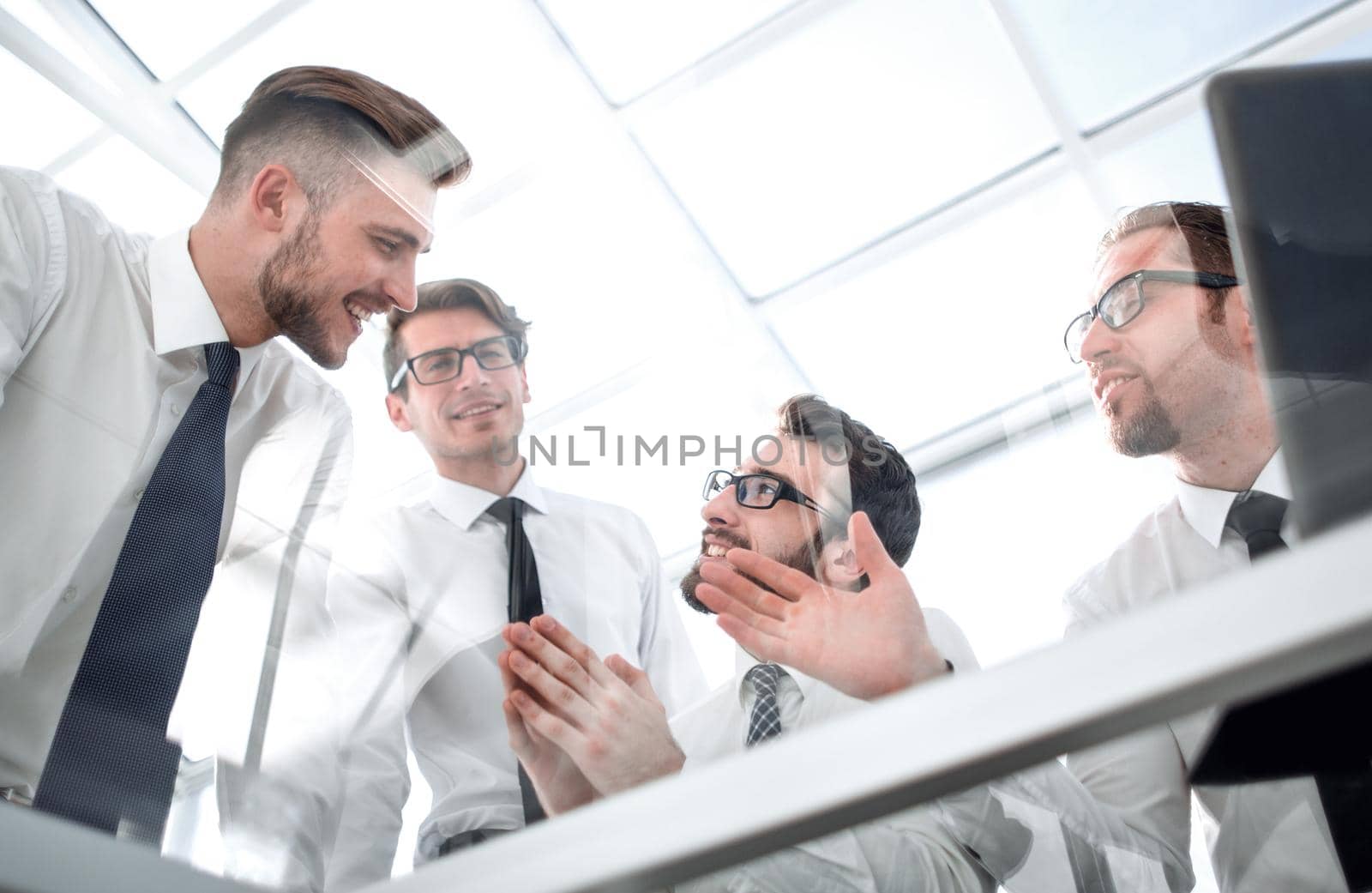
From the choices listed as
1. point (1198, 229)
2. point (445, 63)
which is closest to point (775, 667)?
point (1198, 229)

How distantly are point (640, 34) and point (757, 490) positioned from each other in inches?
27.2

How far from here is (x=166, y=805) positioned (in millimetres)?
1013

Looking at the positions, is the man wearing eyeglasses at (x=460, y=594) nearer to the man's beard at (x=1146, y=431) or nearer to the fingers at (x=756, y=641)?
the fingers at (x=756, y=641)

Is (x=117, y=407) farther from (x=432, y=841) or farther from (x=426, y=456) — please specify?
(x=432, y=841)

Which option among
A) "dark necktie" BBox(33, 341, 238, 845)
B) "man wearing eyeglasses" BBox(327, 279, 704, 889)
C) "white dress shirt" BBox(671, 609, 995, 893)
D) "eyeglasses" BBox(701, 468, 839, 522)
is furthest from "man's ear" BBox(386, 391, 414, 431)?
"white dress shirt" BBox(671, 609, 995, 893)

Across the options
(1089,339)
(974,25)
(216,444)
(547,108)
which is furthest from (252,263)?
(1089,339)

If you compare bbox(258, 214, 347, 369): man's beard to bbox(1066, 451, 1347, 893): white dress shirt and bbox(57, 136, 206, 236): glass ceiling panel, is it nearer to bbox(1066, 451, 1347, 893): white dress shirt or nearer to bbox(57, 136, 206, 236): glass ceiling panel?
bbox(57, 136, 206, 236): glass ceiling panel

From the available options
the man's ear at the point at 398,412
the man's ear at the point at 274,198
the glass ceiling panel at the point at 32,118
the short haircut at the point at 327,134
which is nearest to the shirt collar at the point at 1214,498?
the man's ear at the point at 398,412

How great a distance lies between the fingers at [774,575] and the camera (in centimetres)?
92

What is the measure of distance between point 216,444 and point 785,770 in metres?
0.96

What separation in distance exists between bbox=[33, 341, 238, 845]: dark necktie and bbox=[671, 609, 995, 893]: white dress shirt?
1.47 feet

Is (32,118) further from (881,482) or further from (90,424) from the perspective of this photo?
(881,482)

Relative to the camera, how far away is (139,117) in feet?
4.71

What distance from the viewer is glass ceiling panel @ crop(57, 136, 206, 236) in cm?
140
